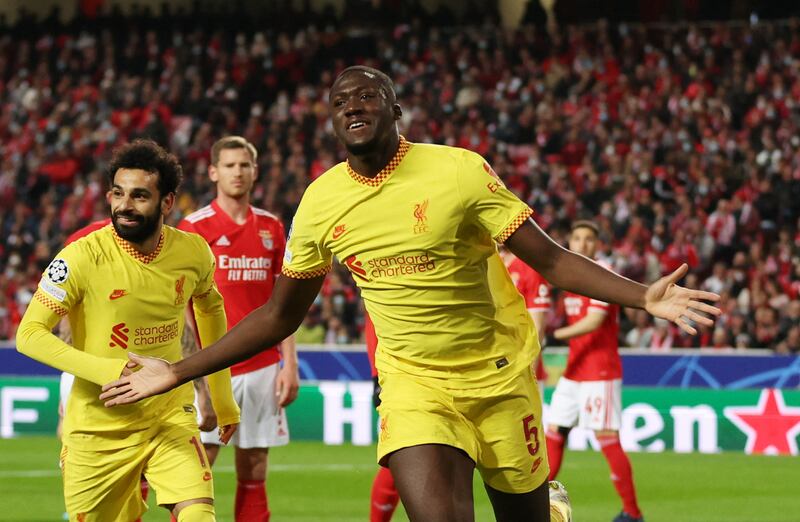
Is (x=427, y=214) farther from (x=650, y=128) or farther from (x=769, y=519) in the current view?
(x=650, y=128)

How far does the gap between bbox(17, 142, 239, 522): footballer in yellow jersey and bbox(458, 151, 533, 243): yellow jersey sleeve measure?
65.9 inches

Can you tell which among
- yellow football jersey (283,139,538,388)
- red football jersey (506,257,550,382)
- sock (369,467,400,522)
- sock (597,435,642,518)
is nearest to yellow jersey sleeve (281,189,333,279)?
yellow football jersey (283,139,538,388)

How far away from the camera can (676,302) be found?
178 inches

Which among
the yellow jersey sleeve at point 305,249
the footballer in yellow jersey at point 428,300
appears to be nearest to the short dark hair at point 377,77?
the footballer in yellow jersey at point 428,300

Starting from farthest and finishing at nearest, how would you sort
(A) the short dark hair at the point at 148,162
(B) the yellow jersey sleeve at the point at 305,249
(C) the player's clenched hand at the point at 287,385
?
(C) the player's clenched hand at the point at 287,385 < (A) the short dark hair at the point at 148,162 < (B) the yellow jersey sleeve at the point at 305,249

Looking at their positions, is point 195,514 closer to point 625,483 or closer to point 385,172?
point 385,172

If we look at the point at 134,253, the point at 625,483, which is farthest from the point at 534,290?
the point at 134,253

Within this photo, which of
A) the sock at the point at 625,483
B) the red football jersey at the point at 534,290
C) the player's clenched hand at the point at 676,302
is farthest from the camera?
the red football jersey at the point at 534,290

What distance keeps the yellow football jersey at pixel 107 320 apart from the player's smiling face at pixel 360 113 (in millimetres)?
1473

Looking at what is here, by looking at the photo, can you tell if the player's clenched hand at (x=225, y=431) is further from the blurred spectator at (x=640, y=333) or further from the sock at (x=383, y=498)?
the blurred spectator at (x=640, y=333)

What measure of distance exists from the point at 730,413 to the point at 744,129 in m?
8.96

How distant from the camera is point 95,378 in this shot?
18.3 ft

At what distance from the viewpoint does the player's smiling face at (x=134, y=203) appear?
234 inches

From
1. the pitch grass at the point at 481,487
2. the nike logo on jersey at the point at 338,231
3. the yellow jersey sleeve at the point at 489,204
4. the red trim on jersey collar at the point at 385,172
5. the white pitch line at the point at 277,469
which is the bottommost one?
the pitch grass at the point at 481,487
